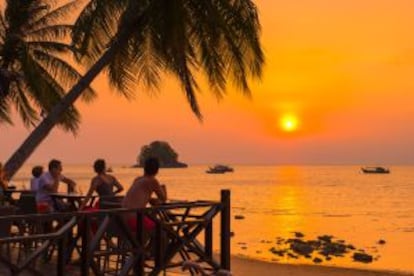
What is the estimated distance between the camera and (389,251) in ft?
103

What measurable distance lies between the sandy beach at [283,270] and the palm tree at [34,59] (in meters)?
8.53

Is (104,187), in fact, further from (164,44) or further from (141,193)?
(164,44)

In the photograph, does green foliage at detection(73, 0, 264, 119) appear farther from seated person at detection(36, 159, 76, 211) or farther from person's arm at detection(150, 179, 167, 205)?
person's arm at detection(150, 179, 167, 205)

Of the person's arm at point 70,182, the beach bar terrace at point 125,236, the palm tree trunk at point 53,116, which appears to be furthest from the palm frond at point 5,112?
the beach bar terrace at point 125,236

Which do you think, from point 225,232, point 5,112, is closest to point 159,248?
point 225,232

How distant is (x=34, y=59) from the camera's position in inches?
842

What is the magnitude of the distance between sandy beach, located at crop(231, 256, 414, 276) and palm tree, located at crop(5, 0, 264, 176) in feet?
13.3

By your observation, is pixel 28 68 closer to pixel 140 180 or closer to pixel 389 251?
pixel 140 180

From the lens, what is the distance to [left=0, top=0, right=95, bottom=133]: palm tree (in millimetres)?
20281

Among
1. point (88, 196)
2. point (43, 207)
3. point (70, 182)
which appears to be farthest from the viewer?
point (70, 182)

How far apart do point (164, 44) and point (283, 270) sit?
224 inches

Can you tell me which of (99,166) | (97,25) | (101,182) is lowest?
(101,182)

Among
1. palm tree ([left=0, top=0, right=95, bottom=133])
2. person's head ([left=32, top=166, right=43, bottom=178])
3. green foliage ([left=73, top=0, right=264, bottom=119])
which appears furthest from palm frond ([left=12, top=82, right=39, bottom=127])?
person's head ([left=32, top=166, right=43, bottom=178])

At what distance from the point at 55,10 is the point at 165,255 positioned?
15100 millimetres
